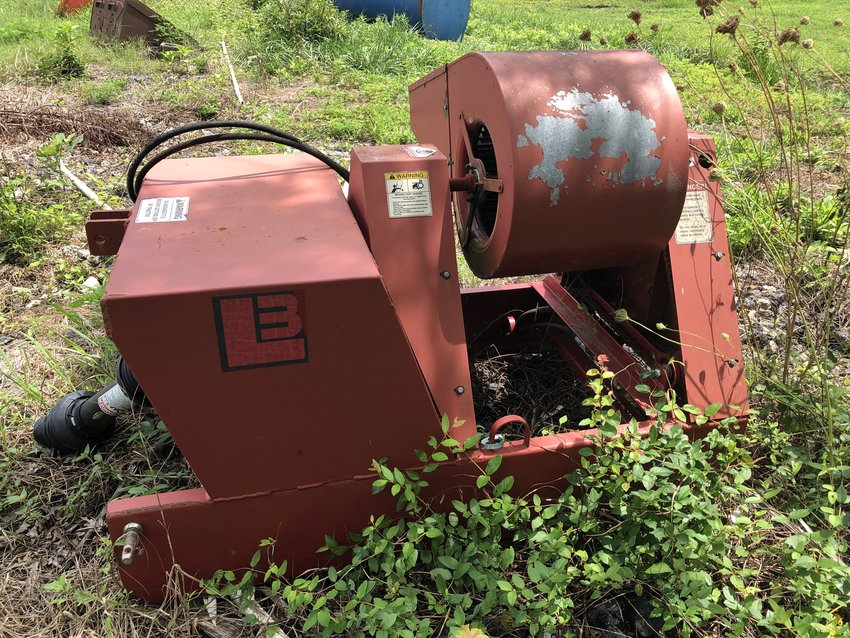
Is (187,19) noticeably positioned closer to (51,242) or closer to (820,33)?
(51,242)

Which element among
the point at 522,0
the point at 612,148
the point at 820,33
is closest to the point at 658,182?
the point at 612,148

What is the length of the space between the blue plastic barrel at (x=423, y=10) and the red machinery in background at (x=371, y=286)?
7.49 m

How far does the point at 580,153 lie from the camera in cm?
154

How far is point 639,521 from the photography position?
1.60 m

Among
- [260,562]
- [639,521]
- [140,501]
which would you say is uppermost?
[140,501]

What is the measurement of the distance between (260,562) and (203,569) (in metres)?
Result: 0.14

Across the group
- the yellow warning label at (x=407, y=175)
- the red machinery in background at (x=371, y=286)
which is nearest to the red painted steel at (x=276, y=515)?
the red machinery in background at (x=371, y=286)

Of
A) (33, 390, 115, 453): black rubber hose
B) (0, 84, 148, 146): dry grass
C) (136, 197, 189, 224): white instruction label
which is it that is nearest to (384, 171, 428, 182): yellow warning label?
(136, 197, 189, 224): white instruction label

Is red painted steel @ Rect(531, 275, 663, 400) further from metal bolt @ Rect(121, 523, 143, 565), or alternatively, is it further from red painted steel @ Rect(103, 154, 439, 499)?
metal bolt @ Rect(121, 523, 143, 565)

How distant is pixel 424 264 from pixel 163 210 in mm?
661

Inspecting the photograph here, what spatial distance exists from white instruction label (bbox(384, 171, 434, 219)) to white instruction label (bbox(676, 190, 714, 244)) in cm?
77

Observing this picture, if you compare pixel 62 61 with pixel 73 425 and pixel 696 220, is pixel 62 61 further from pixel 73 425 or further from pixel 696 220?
pixel 696 220

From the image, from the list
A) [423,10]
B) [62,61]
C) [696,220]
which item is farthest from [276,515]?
[423,10]

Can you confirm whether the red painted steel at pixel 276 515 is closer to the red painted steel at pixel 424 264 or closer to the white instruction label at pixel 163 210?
the red painted steel at pixel 424 264
